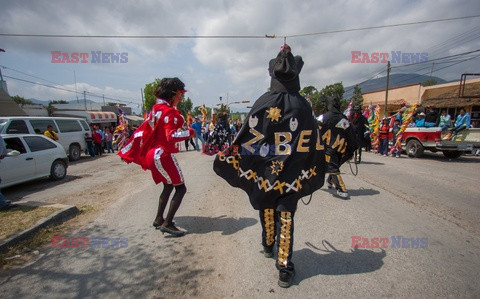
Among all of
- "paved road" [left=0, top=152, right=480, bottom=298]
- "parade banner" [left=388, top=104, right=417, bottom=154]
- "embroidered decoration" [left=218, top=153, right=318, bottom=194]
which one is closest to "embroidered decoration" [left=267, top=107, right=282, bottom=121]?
"embroidered decoration" [left=218, top=153, right=318, bottom=194]

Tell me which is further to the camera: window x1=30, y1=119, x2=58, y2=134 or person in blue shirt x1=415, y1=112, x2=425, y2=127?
person in blue shirt x1=415, y1=112, x2=425, y2=127

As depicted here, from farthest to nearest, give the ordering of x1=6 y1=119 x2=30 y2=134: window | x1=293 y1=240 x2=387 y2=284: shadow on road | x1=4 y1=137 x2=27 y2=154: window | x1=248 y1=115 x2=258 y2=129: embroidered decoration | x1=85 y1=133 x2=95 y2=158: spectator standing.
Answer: x1=85 y1=133 x2=95 y2=158: spectator standing
x1=6 y1=119 x2=30 y2=134: window
x1=4 y1=137 x2=27 y2=154: window
x1=293 y1=240 x2=387 y2=284: shadow on road
x1=248 y1=115 x2=258 y2=129: embroidered decoration

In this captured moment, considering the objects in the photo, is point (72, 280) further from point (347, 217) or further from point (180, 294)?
point (347, 217)

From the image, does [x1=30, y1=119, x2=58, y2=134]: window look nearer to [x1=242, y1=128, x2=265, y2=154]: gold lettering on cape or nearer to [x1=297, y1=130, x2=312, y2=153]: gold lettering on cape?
[x1=242, y1=128, x2=265, y2=154]: gold lettering on cape

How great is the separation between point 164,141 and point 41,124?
10783mm

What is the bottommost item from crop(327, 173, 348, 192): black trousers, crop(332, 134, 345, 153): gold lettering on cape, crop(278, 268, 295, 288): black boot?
crop(278, 268, 295, 288): black boot

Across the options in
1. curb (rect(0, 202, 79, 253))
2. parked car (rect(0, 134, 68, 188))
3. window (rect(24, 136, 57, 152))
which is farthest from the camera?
window (rect(24, 136, 57, 152))

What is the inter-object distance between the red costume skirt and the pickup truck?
1081cm

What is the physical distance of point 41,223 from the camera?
12.0ft

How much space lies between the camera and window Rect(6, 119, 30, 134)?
9296 mm

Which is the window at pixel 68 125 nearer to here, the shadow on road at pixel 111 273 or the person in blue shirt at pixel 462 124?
the shadow on road at pixel 111 273

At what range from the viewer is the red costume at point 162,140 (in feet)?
10.6

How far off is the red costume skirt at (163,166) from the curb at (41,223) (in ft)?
6.26

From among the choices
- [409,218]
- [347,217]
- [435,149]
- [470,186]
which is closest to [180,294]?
[347,217]
